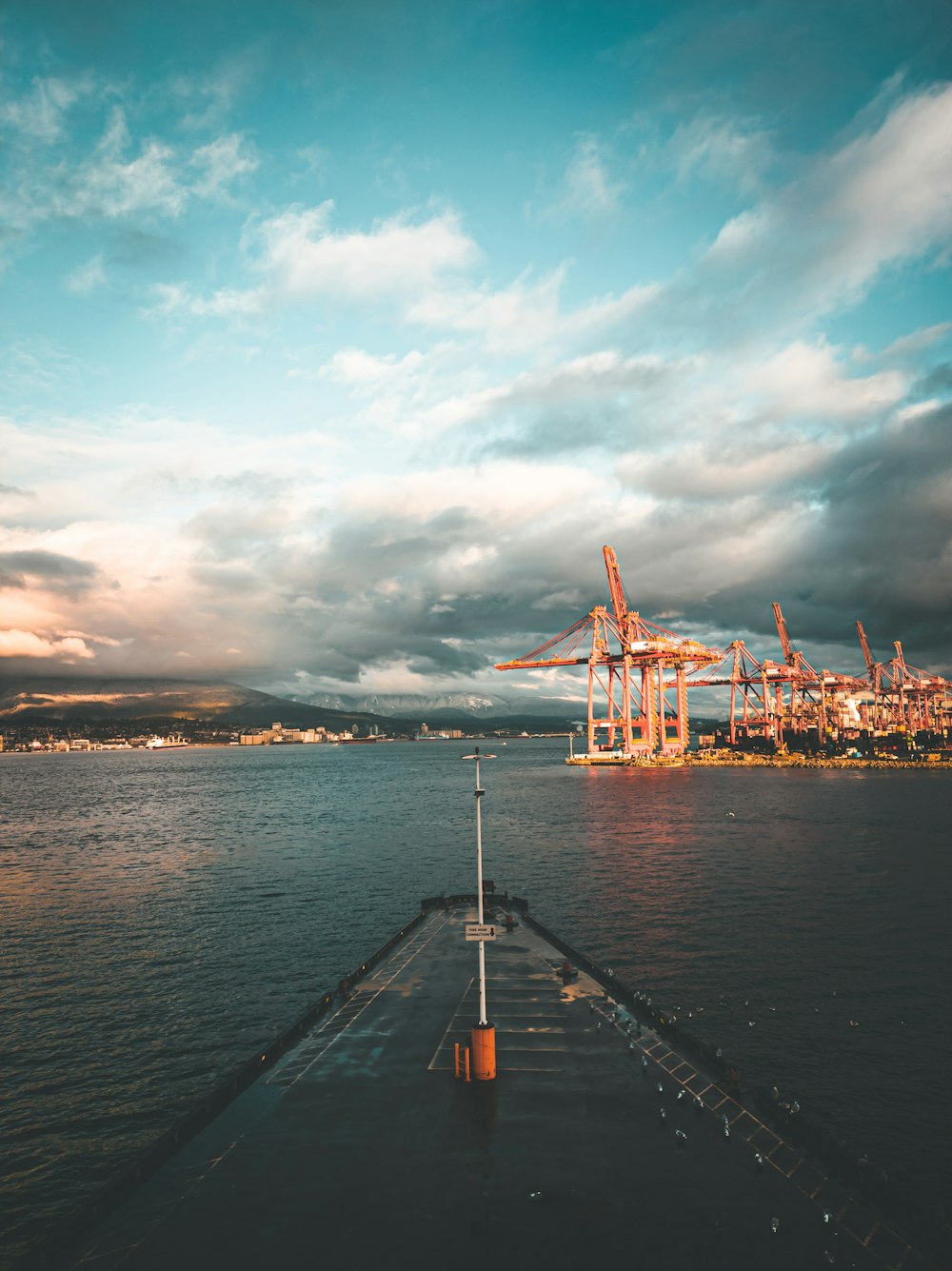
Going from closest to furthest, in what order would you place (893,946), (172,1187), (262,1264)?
(262,1264) < (172,1187) < (893,946)

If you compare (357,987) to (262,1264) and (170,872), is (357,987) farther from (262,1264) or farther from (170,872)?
(170,872)

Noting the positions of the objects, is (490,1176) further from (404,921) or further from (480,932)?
(404,921)

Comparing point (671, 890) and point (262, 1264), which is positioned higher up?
point (262, 1264)

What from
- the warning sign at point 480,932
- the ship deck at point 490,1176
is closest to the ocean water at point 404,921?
the ship deck at point 490,1176

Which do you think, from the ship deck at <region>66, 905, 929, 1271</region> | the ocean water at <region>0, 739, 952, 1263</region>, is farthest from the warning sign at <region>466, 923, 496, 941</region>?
the ocean water at <region>0, 739, 952, 1263</region>

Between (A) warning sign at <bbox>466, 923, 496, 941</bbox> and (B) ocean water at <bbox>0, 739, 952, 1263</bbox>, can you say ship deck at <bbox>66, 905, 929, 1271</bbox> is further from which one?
(B) ocean water at <bbox>0, 739, 952, 1263</bbox>

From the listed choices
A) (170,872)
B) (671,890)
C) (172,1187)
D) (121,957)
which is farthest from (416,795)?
(172,1187)
